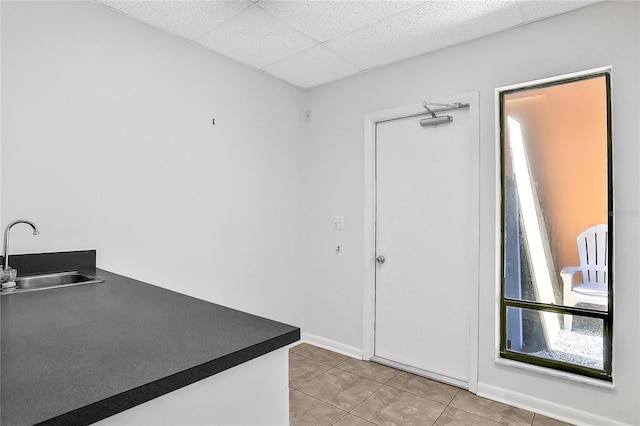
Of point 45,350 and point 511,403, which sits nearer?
point 45,350

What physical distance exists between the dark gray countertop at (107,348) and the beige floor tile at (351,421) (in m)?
1.32

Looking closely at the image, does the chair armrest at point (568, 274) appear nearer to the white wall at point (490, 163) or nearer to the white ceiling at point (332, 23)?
the white wall at point (490, 163)

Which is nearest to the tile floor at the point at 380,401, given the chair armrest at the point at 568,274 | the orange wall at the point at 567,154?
the chair armrest at the point at 568,274

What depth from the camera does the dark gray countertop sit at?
0.64 meters

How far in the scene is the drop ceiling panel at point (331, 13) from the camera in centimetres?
208

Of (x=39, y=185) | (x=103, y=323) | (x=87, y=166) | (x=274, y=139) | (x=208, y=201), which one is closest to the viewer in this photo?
(x=103, y=323)

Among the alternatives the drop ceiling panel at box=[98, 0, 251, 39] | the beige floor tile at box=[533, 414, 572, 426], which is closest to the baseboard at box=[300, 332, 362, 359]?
the beige floor tile at box=[533, 414, 572, 426]

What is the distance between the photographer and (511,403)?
2314 millimetres

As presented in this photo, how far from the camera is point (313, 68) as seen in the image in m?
3.01

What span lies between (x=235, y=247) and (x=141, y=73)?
55.1 inches

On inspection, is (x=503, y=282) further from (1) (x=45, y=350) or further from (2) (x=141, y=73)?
(2) (x=141, y=73)

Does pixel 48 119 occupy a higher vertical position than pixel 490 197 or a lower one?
higher

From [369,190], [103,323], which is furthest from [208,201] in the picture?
[103,323]

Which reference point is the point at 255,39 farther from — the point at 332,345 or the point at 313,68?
the point at 332,345
